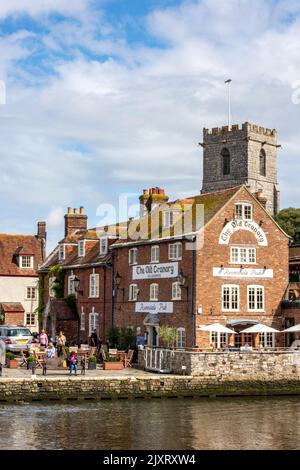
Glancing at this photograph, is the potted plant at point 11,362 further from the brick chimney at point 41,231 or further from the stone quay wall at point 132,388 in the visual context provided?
the brick chimney at point 41,231

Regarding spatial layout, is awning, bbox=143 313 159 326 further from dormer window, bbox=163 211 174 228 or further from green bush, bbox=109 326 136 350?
dormer window, bbox=163 211 174 228

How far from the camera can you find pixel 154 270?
5019cm

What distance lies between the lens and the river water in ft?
94.5

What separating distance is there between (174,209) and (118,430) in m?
22.4

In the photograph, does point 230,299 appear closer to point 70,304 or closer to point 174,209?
point 174,209

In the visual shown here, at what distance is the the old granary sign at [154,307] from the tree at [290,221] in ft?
133

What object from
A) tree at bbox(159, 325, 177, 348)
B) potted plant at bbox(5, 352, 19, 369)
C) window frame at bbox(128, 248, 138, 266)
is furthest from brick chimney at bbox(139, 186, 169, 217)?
potted plant at bbox(5, 352, 19, 369)

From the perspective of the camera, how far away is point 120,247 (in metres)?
53.7

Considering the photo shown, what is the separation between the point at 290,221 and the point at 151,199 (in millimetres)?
39477

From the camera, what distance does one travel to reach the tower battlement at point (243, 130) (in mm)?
103000
